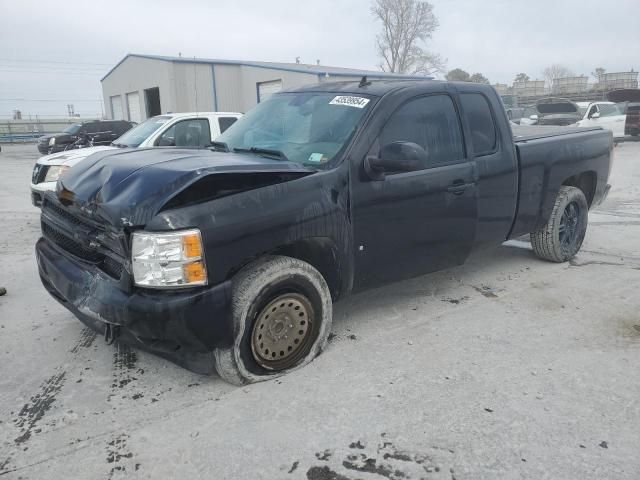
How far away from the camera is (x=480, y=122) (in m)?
4.30

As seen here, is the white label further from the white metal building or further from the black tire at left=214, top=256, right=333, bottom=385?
the white metal building

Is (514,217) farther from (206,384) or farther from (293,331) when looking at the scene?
(206,384)

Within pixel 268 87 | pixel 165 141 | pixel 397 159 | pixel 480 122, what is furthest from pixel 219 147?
pixel 268 87

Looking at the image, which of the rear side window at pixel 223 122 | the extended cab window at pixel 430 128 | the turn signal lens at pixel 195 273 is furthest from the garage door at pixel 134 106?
the turn signal lens at pixel 195 273

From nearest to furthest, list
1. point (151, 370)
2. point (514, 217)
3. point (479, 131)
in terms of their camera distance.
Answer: point (151, 370) < point (479, 131) < point (514, 217)

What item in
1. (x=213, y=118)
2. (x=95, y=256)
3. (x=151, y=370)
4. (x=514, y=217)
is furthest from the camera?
(x=213, y=118)

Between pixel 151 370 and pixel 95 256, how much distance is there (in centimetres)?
82

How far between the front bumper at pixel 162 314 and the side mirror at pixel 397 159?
1.27m

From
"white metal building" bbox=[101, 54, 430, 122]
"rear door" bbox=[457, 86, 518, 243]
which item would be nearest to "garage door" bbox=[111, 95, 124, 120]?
"white metal building" bbox=[101, 54, 430, 122]

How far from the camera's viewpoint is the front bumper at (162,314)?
266cm

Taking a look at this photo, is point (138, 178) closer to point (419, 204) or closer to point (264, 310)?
point (264, 310)

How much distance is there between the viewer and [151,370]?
3.30 m

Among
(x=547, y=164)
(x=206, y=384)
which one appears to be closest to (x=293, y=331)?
(x=206, y=384)

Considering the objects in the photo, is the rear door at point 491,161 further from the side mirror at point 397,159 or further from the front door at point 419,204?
the side mirror at point 397,159
